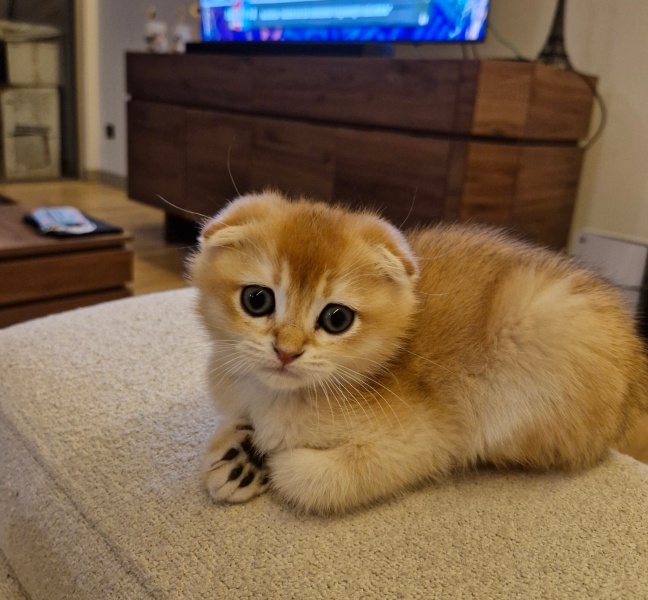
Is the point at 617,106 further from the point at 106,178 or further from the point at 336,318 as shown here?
the point at 106,178

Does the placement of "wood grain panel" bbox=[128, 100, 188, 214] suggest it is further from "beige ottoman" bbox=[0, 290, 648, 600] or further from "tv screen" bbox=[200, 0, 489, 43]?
"beige ottoman" bbox=[0, 290, 648, 600]

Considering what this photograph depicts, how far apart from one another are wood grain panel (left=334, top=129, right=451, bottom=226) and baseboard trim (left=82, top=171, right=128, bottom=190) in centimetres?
278

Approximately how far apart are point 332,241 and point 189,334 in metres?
0.55

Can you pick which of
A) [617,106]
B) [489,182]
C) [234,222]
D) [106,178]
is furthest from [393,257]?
[106,178]

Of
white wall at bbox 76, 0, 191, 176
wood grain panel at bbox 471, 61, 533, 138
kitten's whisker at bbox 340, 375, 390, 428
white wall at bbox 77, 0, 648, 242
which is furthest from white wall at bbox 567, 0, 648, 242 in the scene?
white wall at bbox 76, 0, 191, 176

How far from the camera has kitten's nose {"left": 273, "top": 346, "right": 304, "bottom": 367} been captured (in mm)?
670

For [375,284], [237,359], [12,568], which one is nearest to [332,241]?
[375,284]

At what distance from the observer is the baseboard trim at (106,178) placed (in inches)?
174

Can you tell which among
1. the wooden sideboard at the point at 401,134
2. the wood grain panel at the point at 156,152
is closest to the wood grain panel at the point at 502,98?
the wooden sideboard at the point at 401,134

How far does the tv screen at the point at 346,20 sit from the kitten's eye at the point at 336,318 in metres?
1.56

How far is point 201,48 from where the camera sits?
9.12ft

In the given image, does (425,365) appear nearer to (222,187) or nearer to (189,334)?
(189,334)

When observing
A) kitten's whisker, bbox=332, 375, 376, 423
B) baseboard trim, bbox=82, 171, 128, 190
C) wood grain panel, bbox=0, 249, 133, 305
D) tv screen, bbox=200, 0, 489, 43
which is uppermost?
tv screen, bbox=200, 0, 489, 43

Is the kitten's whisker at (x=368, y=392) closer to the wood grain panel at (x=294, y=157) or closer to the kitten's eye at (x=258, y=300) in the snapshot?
the kitten's eye at (x=258, y=300)
